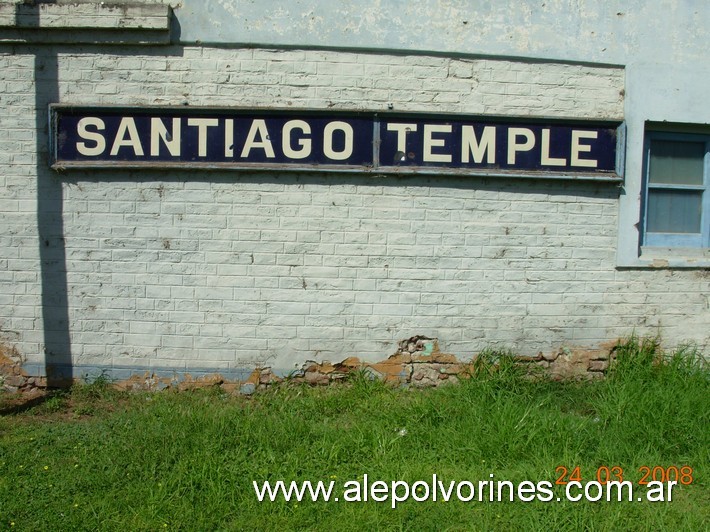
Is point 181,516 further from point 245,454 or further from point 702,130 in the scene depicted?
point 702,130

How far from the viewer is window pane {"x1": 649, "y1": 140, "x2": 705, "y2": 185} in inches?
210

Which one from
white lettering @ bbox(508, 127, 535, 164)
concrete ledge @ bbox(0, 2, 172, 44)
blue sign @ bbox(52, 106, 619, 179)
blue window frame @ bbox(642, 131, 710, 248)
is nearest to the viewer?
concrete ledge @ bbox(0, 2, 172, 44)

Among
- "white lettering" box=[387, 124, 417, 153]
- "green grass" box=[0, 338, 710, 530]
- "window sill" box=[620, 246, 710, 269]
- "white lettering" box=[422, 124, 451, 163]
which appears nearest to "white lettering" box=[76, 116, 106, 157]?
"green grass" box=[0, 338, 710, 530]

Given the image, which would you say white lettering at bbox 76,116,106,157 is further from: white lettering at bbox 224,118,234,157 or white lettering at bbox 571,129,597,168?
white lettering at bbox 571,129,597,168

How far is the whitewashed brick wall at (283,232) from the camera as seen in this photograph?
4.86 metres

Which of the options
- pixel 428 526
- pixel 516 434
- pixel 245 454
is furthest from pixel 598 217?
pixel 245 454

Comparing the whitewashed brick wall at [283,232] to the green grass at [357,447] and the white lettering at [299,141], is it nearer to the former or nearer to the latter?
the white lettering at [299,141]

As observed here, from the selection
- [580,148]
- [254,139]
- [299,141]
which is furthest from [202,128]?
[580,148]

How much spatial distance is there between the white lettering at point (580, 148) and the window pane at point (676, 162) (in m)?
0.73

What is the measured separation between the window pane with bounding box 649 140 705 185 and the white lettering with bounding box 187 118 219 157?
12.7 feet

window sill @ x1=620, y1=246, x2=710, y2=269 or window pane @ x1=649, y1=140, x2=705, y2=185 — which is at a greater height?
window pane @ x1=649, y1=140, x2=705, y2=185

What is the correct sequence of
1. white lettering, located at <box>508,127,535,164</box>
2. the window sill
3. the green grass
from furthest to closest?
the window sill < white lettering, located at <box>508,127,535,164</box> < the green grass

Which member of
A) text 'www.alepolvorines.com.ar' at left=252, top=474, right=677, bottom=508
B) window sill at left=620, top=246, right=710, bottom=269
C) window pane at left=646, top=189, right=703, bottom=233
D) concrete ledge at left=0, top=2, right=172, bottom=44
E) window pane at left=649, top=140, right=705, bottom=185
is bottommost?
text 'www.alepolvorines.com.ar' at left=252, top=474, right=677, bottom=508
